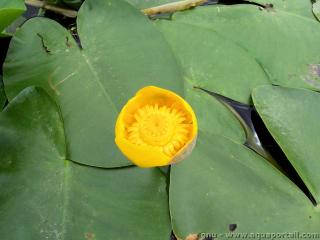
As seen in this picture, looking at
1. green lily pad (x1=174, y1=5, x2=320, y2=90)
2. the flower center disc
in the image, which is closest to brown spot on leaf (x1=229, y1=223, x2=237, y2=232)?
the flower center disc

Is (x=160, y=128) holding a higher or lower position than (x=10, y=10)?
lower

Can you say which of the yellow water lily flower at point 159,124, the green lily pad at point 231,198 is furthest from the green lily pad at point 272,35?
the yellow water lily flower at point 159,124

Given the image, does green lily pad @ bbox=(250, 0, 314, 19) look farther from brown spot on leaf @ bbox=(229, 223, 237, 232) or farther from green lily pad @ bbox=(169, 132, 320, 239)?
brown spot on leaf @ bbox=(229, 223, 237, 232)

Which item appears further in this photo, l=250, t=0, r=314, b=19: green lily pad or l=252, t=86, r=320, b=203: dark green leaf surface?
l=250, t=0, r=314, b=19: green lily pad

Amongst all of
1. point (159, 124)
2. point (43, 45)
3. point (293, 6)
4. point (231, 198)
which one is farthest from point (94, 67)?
point (293, 6)

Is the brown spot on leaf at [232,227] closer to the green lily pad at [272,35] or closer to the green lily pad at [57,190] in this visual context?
the green lily pad at [57,190]

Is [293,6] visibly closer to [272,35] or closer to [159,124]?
[272,35]
